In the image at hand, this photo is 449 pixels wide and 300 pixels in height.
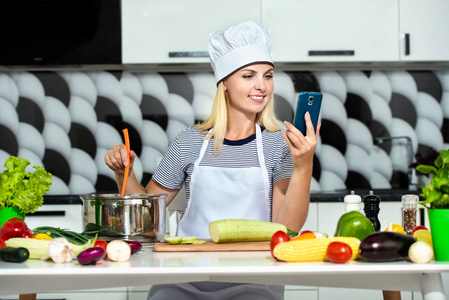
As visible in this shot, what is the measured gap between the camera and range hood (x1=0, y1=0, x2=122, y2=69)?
3232mm

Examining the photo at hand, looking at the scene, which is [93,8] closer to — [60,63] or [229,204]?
[60,63]

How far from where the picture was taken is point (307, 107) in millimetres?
1467

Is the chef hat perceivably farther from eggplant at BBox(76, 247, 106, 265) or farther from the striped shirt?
eggplant at BBox(76, 247, 106, 265)

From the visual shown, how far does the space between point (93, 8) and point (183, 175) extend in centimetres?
160

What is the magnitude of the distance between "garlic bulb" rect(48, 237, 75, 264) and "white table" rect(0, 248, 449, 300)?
0.06 ft

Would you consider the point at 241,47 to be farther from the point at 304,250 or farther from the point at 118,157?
the point at 304,250

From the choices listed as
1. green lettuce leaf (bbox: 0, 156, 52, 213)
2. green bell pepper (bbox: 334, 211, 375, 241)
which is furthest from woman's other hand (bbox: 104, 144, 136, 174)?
green bell pepper (bbox: 334, 211, 375, 241)

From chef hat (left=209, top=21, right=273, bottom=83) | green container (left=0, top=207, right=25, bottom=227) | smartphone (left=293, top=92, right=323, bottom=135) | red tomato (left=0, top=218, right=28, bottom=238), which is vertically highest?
chef hat (left=209, top=21, right=273, bottom=83)

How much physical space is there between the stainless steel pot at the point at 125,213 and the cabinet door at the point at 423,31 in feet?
7.63

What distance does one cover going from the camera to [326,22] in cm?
321

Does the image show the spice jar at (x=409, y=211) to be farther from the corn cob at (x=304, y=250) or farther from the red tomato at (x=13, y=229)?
the red tomato at (x=13, y=229)

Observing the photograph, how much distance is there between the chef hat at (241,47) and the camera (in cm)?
197

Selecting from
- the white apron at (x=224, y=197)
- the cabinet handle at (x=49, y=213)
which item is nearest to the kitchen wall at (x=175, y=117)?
the cabinet handle at (x=49, y=213)

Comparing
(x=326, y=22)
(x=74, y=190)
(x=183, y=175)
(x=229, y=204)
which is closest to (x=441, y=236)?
(x=229, y=204)
